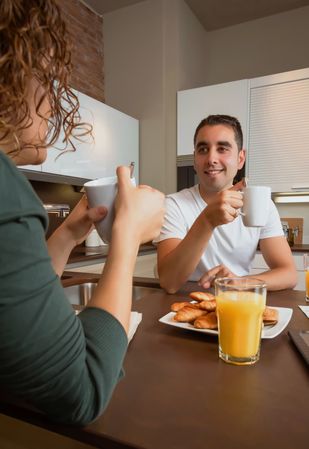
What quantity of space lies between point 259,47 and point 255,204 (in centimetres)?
278

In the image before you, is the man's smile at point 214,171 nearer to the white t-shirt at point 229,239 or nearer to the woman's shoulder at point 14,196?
the white t-shirt at point 229,239

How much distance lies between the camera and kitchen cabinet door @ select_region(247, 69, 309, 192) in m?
2.67

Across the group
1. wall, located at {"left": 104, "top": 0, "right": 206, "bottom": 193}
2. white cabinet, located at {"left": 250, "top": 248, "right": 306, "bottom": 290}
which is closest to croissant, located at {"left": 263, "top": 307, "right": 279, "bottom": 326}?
white cabinet, located at {"left": 250, "top": 248, "right": 306, "bottom": 290}

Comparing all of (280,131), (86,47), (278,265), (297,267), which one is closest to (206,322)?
(278,265)

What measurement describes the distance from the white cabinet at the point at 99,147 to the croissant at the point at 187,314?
1.76 m

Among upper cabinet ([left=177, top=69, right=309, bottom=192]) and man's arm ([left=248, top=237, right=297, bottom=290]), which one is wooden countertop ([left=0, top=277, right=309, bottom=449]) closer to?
man's arm ([left=248, top=237, right=297, bottom=290])

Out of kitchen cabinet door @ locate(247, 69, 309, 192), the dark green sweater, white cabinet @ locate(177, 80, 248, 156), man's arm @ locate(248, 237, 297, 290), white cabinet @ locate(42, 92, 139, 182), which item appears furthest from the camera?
white cabinet @ locate(177, 80, 248, 156)

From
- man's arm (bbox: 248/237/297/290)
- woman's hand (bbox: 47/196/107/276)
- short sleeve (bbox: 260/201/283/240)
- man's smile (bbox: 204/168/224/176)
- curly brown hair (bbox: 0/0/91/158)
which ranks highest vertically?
curly brown hair (bbox: 0/0/91/158)

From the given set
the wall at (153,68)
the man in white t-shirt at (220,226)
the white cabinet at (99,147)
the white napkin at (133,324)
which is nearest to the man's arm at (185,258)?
the man in white t-shirt at (220,226)

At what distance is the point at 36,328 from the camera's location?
13.6 inches

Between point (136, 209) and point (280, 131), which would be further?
point (280, 131)

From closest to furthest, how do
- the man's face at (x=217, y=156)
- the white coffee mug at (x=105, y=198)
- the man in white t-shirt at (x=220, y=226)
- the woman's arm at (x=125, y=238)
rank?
the woman's arm at (x=125, y=238) < the white coffee mug at (x=105, y=198) < the man in white t-shirt at (x=220, y=226) < the man's face at (x=217, y=156)

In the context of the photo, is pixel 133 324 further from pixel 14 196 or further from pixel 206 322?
pixel 14 196

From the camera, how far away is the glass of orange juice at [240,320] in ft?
1.89
